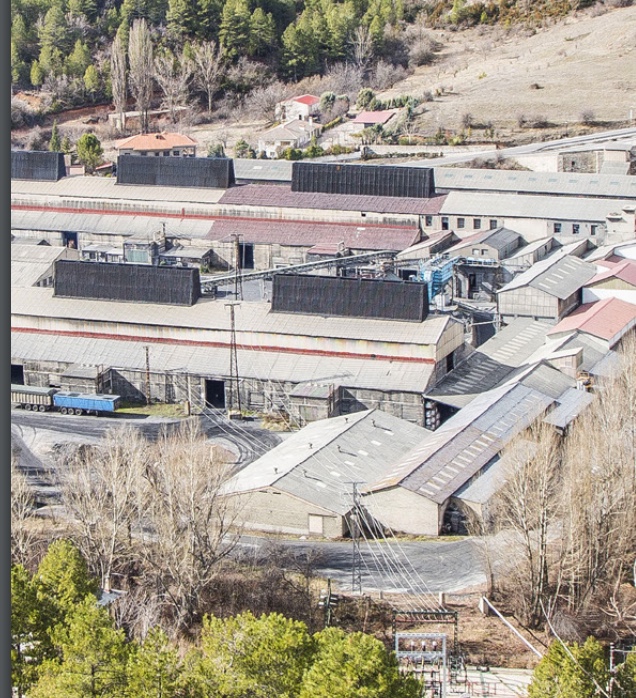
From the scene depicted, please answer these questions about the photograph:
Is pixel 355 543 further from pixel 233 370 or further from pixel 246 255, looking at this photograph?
pixel 246 255

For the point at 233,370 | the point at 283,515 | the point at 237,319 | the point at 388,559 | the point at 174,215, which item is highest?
the point at 174,215

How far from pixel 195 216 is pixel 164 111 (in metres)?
44.4

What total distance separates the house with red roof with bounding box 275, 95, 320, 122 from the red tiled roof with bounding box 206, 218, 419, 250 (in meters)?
36.2

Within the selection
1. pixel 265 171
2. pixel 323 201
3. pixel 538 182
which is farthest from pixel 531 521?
pixel 265 171

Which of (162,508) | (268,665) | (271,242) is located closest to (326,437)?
(162,508)

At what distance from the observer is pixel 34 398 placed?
51.9 metres

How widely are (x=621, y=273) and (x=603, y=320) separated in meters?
6.46

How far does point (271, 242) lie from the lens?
75.9 meters

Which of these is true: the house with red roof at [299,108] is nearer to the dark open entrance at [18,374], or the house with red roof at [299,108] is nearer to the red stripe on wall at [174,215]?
the red stripe on wall at [174,215]

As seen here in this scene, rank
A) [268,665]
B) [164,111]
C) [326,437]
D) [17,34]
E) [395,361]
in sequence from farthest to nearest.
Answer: [17,34]
[164,111]
[395,361]
[326,437]
[268,665]

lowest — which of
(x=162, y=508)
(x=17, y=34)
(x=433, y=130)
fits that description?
(x=162, y=508)

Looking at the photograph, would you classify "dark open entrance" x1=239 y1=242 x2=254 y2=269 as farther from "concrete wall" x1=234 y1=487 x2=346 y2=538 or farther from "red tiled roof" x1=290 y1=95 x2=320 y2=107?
"red tiled roof" x1=290 y1=95 x2=320 y2=107

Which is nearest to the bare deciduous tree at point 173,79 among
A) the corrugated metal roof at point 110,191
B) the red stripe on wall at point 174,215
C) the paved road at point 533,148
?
the paved road at point 533,148

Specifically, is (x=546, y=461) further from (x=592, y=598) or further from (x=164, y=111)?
(x=164, y=111)
